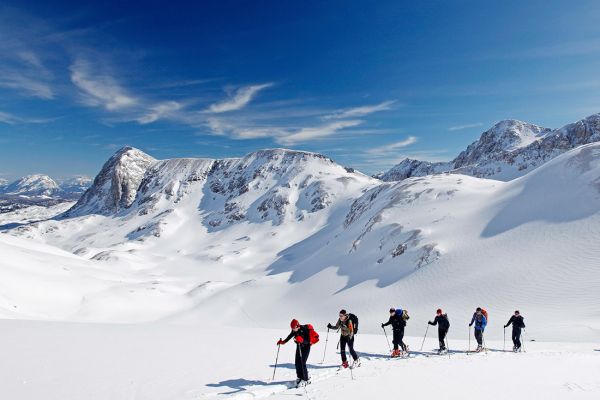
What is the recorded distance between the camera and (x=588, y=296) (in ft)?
98.2

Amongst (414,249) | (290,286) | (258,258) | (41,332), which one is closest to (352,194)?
(258,258)

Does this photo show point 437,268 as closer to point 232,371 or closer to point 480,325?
point 480,325

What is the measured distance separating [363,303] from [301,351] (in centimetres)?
3658

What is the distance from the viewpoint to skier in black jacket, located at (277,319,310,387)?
12.6 metres

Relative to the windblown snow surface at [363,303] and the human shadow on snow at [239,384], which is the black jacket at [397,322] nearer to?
the windblown snow surface at [363,303]

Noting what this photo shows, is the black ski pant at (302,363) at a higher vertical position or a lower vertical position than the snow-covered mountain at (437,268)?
lower

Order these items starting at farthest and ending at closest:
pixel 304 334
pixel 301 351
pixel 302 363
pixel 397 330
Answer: pixel 397 330
pixel 304 334
pixel 301 351
pixel 302 363

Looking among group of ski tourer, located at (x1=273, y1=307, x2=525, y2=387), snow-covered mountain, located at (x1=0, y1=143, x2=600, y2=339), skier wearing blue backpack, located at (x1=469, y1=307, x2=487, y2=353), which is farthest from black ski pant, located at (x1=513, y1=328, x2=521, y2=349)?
snow-covered mountain, located at (x1=0, y1=143, x2=600, y2=339)

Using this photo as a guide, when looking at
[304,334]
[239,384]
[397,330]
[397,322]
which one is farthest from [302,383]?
[397,322]

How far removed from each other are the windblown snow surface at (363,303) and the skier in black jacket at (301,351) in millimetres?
603

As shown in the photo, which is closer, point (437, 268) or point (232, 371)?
point (232, 371)

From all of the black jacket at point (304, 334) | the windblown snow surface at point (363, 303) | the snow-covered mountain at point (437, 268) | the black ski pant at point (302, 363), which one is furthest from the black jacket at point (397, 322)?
the snow-covered mountain at point (437, 268)

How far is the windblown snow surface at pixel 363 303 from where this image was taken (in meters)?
12.0

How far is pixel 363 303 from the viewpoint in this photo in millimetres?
47500
